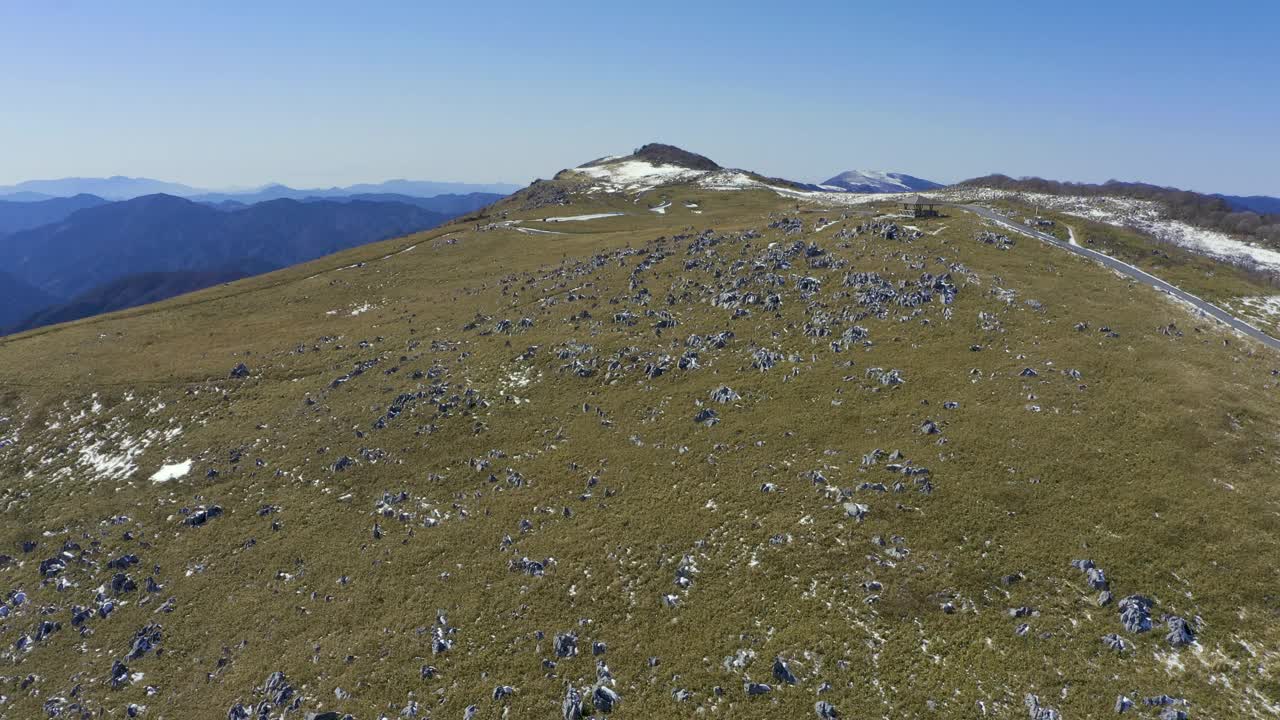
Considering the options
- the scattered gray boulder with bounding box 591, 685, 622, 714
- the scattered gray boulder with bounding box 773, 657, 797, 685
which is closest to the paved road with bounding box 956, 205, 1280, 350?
the scattered gray boulder with bounding box 773, 657, 797, 685

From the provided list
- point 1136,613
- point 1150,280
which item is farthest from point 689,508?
point 1150,280

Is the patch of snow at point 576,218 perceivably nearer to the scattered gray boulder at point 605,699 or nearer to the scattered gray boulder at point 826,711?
the scattered gray boulder at point 605,699

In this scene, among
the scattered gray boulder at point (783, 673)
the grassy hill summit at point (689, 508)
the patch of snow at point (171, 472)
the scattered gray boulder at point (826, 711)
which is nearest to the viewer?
the scattered gray boulder at point (826, 711)

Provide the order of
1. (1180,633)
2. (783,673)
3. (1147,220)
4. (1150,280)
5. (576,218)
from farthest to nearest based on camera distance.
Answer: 1. (576,218)
2. (1147,220)
3. (1150,280)
4. (783,673)
5. (1180,633)

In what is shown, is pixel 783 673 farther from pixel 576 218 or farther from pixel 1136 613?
pixel 576 218

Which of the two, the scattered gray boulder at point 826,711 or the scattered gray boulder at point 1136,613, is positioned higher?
the scattered gray boulder at point 1136,613

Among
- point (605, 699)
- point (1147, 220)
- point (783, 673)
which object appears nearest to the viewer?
point (783, 673)

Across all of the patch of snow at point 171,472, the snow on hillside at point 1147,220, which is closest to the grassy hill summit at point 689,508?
the patch of snow at point 171,472
